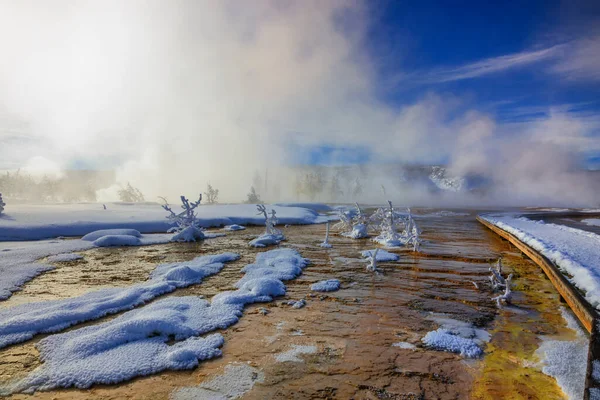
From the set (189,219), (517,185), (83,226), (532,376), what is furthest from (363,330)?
(517,185)

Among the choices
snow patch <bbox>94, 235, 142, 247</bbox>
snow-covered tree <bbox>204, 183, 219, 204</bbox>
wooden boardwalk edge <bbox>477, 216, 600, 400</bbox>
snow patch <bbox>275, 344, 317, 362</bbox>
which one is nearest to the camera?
wooden boardwalk edge <bbox>477, 216, 600, 400</bbox>

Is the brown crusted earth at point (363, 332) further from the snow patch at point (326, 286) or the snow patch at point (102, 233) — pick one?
the snow patch at point (102, 233)

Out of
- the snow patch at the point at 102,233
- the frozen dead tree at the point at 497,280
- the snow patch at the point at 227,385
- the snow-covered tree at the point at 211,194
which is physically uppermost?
the snow-covered tree at the point at 211,194

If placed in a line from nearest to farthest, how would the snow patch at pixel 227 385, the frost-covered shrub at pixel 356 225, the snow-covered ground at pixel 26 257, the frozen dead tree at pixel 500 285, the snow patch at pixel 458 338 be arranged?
the snow patch at pixel 227 385, the snow patch at pixel 458 338, the frozen dead tree at pixel 500 285, the snow-covered ground at pixel 26 257, the frost-covered shrub at pixel 356 225

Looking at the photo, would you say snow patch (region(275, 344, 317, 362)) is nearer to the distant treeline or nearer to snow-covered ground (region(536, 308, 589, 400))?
snow-covered ground (region(536, 308, 589, 400))

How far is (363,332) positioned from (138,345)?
11.4 ft

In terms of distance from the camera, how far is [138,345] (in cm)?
462

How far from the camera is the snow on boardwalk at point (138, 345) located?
12.9ft

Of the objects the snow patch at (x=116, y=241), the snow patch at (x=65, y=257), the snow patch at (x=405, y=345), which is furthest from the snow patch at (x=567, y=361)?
the snow patch at (x=116, y=241)

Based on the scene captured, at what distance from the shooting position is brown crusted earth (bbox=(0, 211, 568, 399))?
146 inches

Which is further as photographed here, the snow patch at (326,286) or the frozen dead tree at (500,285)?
the snow patch at (326,286)

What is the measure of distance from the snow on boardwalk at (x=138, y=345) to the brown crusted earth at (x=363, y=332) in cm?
17

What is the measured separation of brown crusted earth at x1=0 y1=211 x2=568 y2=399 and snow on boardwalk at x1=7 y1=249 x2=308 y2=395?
174 mm

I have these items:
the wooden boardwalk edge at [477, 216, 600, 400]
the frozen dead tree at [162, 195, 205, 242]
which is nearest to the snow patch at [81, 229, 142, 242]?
the frozen dead tree at [162, 195, 205, 242]
